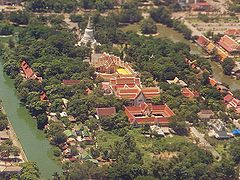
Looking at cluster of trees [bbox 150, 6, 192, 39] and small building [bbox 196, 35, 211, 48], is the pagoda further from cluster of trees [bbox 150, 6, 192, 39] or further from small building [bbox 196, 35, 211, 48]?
cluster of trees [bbox 150, 6, 192, 39]

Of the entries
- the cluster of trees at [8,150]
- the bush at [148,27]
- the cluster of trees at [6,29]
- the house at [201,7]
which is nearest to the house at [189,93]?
the cluster of trees at [8,150]

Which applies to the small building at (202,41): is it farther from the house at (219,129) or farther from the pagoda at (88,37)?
the house at (219,129)

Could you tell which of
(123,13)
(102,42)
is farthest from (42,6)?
(102,42)

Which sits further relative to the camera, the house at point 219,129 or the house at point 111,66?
the house at point 111,66

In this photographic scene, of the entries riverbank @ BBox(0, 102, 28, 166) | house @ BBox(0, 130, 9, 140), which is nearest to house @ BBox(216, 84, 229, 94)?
riverbank @ BBox(0, 102, 28, 166)

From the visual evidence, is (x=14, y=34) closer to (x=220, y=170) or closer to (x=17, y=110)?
(x=17, y=110)

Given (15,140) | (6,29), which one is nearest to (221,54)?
(6,29)
